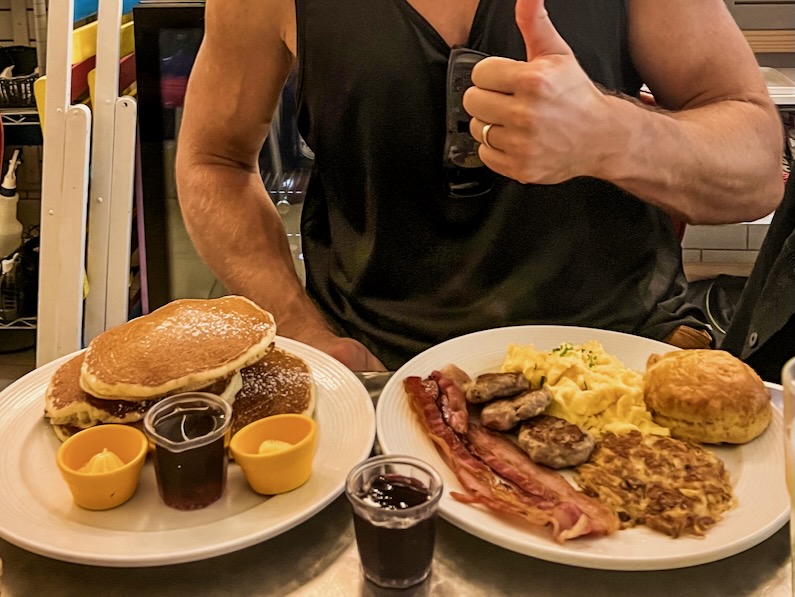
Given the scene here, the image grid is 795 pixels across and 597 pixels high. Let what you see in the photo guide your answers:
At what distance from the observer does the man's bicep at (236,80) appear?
1427 mm

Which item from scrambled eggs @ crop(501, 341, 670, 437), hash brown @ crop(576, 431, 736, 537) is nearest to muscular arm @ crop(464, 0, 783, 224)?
scrambled eggs @ crop(501, 341, 670, 437)

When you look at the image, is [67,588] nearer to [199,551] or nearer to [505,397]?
[199,551]

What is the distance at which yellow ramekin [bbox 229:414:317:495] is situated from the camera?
893 mm

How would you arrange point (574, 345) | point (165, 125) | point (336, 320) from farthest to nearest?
1. point (165, 125)
2. point (336, 320)
3. point (574, 345)

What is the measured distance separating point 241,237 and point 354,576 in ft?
2.68

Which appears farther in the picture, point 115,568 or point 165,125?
point 165,125

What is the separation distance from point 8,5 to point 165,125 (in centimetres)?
146

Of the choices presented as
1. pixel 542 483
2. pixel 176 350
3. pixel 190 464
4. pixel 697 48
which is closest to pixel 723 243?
pixel 697 48

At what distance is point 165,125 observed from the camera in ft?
7.65

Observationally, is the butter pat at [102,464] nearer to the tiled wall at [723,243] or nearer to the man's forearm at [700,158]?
the man's forearm at [700,158]

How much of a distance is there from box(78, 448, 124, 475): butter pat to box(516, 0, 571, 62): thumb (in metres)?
0.69

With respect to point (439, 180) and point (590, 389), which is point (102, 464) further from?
point (439, 180)

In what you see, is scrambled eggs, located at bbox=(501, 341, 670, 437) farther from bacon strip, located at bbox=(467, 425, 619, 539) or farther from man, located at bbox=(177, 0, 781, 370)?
man, located at bbox=(177, 0, 781, 370)

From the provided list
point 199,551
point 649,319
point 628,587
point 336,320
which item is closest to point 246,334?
point 199,551
